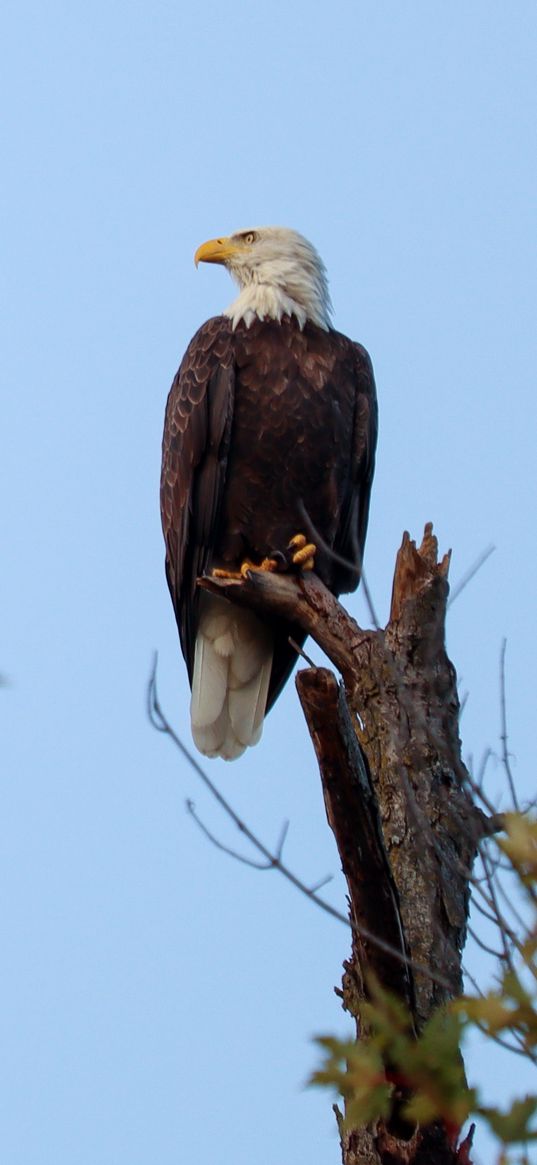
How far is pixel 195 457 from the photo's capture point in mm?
5633

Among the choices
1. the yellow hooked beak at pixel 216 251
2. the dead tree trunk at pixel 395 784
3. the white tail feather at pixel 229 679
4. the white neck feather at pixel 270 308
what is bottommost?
the dead tree trunk at pixel 395 784

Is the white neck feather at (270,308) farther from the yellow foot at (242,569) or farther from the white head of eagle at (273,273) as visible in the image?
the yellow foot at (242,569)

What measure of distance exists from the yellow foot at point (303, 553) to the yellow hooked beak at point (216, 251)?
1.66 m

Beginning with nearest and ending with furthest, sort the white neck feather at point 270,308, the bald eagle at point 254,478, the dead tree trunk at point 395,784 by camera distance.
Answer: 1. the dead tree trunk at point 395,784
2. the bald eagle at point 254,478
3. the white neck feather at point 270,308

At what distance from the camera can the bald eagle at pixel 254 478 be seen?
5578 mm

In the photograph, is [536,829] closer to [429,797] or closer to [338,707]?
[338,707]

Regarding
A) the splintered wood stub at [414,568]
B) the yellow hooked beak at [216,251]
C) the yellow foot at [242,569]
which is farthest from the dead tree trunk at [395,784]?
the yellow hooked beak at [216,251]

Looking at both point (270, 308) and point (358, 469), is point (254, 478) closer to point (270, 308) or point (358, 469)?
point (358, 469)

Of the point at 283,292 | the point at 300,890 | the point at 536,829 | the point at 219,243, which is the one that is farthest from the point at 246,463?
the point at 536,829

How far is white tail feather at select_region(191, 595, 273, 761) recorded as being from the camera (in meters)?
5.76

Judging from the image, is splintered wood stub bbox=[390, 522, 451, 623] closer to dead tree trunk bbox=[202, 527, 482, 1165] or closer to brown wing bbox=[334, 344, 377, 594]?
dead tree trunk bbox=[202, 527, 482, 1165]

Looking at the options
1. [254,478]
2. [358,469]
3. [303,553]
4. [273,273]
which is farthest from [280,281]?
[303,553]

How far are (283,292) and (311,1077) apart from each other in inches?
183

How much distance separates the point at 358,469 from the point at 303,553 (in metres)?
0.64
